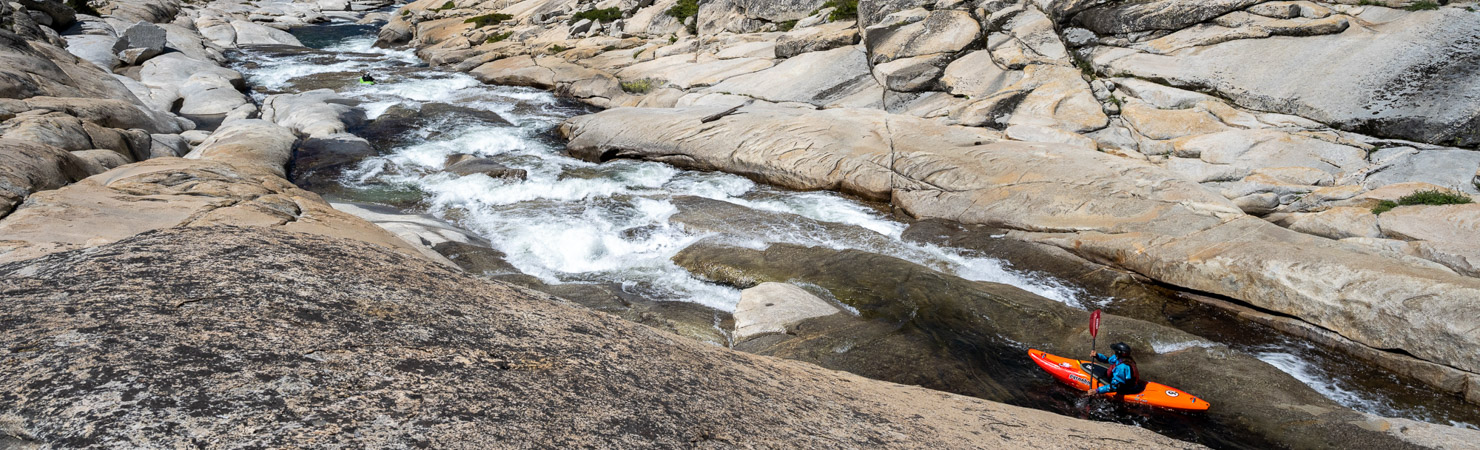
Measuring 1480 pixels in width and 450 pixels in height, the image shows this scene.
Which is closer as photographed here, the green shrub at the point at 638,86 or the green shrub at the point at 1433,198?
the green shrub at the point at 1433,198

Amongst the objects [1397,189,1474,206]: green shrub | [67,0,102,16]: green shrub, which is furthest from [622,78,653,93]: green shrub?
[67,0,102,16]: green shrub

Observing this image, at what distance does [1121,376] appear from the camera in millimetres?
8945

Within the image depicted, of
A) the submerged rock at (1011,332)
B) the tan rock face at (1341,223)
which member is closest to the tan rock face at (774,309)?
the submerged rock at (1011,332)

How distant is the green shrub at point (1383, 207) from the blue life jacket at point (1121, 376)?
6634mm

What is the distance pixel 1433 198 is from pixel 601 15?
96.6 feet

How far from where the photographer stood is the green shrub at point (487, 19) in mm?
38031

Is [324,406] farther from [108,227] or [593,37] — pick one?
[593,37]

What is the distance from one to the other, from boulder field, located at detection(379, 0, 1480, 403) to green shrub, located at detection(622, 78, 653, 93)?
43 centimetres

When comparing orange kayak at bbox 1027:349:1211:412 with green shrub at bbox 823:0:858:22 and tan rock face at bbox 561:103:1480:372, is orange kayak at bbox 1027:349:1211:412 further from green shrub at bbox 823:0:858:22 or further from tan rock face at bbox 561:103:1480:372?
green shrub at bbox 823:0:858:22

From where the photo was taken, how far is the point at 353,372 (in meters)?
3.17

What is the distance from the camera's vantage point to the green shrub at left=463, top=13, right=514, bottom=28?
38.0 m

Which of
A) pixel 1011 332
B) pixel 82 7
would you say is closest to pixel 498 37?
pixel 82 7

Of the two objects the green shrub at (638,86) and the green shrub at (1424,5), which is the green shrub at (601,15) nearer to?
the green shrub at (638,86)

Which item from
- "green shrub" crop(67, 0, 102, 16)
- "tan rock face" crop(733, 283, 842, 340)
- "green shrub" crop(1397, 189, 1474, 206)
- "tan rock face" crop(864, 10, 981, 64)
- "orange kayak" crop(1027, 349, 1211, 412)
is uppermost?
"green shrub" crop(67, 0, 102, 16)
